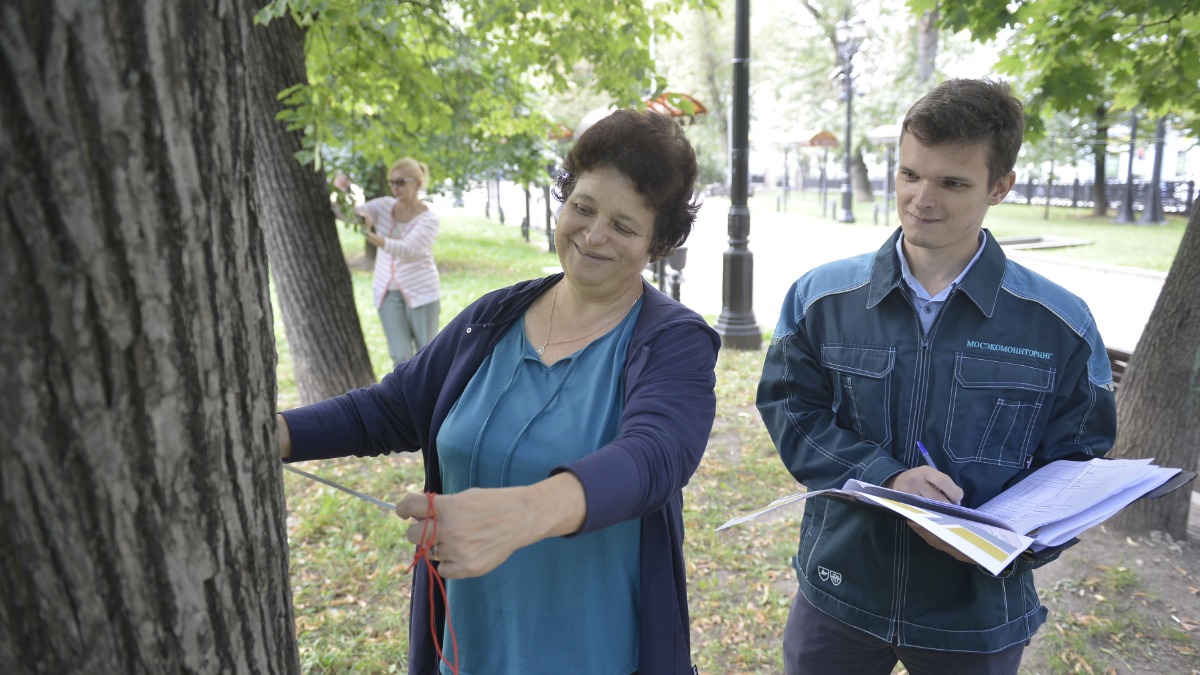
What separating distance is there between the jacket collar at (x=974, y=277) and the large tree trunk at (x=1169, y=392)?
2.70 metres

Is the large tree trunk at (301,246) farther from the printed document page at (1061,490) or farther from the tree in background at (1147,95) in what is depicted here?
the printed document page at (1061,490)

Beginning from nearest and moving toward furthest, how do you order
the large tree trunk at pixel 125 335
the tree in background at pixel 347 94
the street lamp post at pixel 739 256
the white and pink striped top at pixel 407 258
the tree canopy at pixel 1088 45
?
the large tree trunk at pixel 125 335 → the tree canopy at pixel 1088 45 → the tree in background at pixel 347 94 → the white and pink striped top at pixel 407 258 → the street lamp post at pixel 739 256

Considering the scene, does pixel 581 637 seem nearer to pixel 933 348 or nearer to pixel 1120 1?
pixel 933 348

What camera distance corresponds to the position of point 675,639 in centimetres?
178

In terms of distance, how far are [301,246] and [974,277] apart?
4645 mm

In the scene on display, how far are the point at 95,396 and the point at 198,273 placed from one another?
0.59 ft

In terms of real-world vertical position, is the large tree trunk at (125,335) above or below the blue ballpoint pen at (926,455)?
above

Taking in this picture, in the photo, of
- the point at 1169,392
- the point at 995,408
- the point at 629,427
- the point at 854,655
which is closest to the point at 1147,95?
the point at 1169,392

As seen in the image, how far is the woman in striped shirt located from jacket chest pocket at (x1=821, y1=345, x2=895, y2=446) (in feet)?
15.0

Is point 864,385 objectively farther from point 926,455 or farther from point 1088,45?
point 1088,45

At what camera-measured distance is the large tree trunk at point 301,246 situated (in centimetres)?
538

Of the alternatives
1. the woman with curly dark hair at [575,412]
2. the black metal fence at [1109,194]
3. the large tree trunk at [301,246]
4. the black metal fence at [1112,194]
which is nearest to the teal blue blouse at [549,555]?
the woman with curly dark hair at [575,412]

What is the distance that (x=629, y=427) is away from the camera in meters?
1.46

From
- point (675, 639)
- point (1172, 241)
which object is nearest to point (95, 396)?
point (675, 639)
